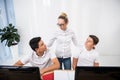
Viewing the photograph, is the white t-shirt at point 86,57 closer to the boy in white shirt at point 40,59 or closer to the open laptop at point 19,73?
the boy in white shirt at point 40,59

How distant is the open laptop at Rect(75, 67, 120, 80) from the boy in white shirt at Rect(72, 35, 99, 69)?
5.43ft

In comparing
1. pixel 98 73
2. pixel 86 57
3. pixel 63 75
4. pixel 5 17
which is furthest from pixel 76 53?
pixel 98 73

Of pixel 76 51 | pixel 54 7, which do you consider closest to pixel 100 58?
pixel 76 51

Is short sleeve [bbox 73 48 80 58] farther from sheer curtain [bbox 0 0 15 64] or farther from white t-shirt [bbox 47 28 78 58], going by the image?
sheer curtain [bbox 0 0 15 64]

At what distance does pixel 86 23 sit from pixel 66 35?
0.48 m

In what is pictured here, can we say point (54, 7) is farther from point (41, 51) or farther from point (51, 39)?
point (41, 51)

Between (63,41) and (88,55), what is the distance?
56 cm

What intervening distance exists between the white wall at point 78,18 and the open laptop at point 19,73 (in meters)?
1.89

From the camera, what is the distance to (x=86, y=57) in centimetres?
290

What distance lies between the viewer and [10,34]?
3.12m

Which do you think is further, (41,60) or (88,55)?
(88,55)

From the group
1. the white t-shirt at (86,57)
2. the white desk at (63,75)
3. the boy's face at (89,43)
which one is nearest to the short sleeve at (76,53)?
the white t-shirt at (86,57)

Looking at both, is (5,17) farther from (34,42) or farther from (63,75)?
(63,75)

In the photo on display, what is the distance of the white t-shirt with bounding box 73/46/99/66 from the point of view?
2.87 meters
